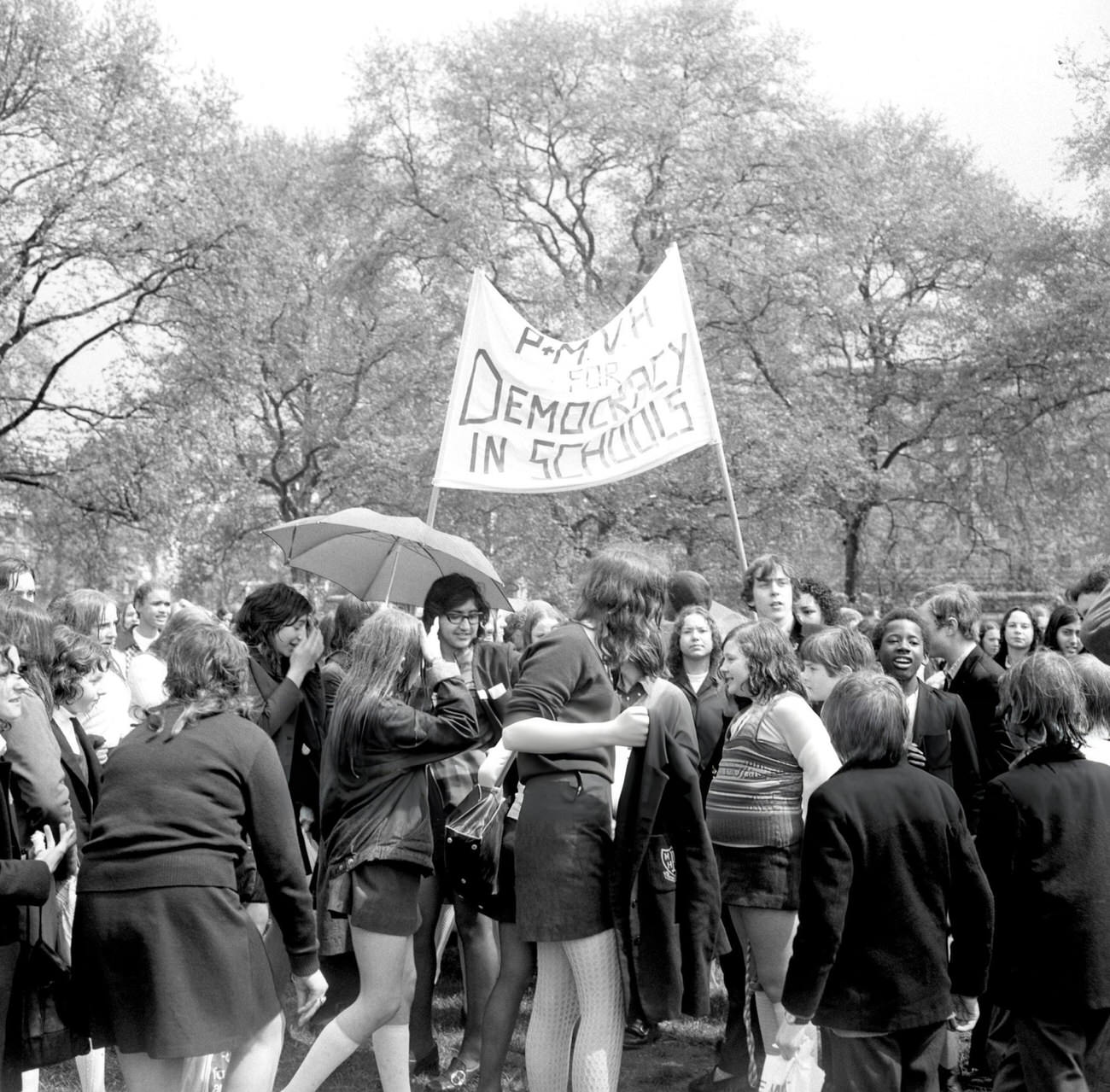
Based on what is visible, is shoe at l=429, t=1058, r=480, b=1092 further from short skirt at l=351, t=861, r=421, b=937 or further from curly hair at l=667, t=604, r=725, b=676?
curly hair at l=667, t=604, r=725, b=676

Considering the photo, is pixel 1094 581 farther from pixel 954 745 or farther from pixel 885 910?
pixel 885 910

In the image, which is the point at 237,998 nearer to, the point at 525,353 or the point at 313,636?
the point at 313,636

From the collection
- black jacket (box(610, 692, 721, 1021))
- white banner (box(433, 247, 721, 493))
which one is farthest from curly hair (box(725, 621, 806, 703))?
white banner (box(433, 247, 721, 493))

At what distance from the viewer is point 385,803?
175 inches

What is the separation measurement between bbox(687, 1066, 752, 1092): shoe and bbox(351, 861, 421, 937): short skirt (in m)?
1.37

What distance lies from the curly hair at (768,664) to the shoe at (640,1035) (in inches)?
72.2

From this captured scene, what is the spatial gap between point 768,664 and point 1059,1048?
1.45 metres

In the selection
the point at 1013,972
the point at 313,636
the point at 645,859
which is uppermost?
the point at 313,636

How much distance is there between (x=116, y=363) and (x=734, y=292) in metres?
10.2

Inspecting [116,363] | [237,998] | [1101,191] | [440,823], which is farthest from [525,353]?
[1101,191]

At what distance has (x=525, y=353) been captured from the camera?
8617 millimetres

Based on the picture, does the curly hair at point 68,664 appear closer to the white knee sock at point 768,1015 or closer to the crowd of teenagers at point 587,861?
the crowd of teenagers at point 587,861

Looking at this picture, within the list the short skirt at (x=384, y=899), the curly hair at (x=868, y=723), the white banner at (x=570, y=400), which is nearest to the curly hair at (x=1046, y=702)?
the curly hair at (x=868, y=723)

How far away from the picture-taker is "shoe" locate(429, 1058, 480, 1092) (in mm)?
5031
